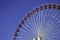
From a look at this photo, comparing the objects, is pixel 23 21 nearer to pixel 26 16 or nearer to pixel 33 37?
pixel 26 16

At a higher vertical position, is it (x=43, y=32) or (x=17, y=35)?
(x=17, y=35)

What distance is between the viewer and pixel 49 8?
2.64 m

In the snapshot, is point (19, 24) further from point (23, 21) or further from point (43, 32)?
point (43, 32)

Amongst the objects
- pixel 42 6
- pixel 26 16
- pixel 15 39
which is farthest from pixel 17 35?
pixel 42 6

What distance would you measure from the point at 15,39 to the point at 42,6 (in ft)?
1.75

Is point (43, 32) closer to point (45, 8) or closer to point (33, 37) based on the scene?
point (33, 37)

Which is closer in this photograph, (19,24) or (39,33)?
(39,33)

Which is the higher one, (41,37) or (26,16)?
(26,16)

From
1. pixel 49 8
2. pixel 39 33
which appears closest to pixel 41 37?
pixel 39 33

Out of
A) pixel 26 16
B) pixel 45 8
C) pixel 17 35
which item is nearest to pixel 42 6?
pixel 45 8

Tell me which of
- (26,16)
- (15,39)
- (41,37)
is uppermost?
(26,16)

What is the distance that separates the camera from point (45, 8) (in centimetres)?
267

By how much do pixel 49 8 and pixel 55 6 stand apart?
90mm

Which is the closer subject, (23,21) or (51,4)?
(51,4)
